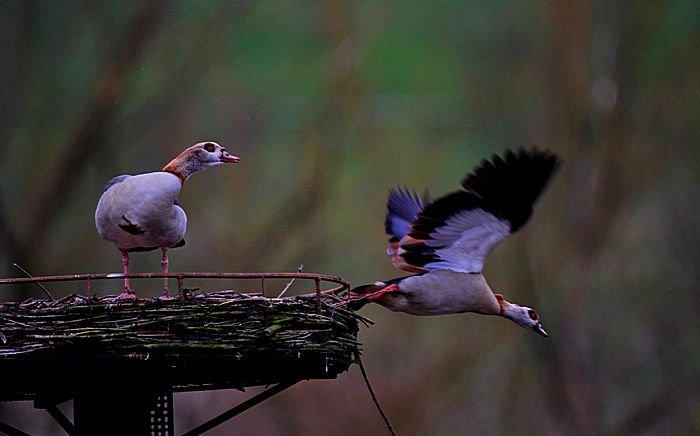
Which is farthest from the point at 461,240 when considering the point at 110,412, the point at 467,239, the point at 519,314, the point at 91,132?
the point at 91,132

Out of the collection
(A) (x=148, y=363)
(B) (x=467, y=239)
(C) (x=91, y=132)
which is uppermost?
(C) (x=91, y=132)

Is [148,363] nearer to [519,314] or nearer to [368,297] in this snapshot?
[368,297]

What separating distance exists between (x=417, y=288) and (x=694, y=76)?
21.0 feet

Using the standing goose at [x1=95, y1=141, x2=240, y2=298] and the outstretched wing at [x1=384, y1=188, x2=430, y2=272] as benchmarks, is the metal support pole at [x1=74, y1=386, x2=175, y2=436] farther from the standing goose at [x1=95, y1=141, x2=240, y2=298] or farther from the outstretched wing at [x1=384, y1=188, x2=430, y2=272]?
the outstretched wing at [x1=384, y1=188, x2=430, y2=272]

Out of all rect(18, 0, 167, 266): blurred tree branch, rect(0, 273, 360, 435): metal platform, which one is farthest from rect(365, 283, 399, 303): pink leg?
rect(18, 0, 167, 266): blurred tree branch

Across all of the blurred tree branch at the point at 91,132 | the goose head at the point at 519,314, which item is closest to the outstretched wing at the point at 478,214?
the goose head at the point at 519,314

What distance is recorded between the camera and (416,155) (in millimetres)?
10422

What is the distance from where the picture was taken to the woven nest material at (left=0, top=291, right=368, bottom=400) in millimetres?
3809

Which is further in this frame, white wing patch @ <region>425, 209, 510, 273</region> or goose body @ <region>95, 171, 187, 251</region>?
white wing patch @ <region>425, 209, 510, 273</region>

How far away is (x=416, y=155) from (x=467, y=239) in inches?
199

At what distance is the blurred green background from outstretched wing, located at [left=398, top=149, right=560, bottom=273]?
393 centimetres

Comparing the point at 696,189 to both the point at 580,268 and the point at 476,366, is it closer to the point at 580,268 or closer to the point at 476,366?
the point at 580,268

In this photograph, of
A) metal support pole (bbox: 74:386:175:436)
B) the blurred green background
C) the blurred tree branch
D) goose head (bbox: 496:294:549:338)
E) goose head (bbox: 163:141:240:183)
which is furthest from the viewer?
the blurred green background

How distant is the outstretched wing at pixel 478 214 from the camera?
4.91 m
